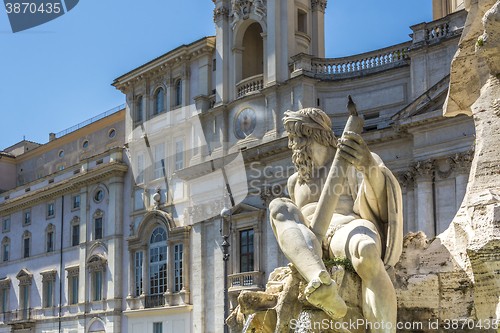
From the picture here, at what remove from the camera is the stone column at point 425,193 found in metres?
22.6

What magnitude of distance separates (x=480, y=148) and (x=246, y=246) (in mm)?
23841

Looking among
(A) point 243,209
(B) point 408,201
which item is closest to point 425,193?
(B) point 408,201

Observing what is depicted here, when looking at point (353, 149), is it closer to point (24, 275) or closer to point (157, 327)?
point (157, 327)

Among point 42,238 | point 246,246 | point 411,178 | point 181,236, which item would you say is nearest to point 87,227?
point 42,238

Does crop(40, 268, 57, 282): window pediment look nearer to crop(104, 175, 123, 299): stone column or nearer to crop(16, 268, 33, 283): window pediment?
crop(16, 268, 33, 283): window pediment

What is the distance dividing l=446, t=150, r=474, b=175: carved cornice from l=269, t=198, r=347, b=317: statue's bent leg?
57.9 feet

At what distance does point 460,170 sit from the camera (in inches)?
872

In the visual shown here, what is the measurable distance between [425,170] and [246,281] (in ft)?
29.6

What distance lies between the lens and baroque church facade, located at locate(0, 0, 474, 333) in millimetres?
23750

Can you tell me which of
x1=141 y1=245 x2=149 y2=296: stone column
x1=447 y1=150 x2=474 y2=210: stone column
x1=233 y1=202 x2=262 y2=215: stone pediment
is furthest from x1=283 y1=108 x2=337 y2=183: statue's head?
x1=141 y1=245 x2=149 y2=296: stone column

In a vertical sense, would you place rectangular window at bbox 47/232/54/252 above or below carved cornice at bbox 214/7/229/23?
below

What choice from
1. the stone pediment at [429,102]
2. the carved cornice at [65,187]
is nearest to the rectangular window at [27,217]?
the carved cornice at [65,187]

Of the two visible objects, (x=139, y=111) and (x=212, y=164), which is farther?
(x=139, y=111)

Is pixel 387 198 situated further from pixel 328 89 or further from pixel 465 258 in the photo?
pixel 328 89
